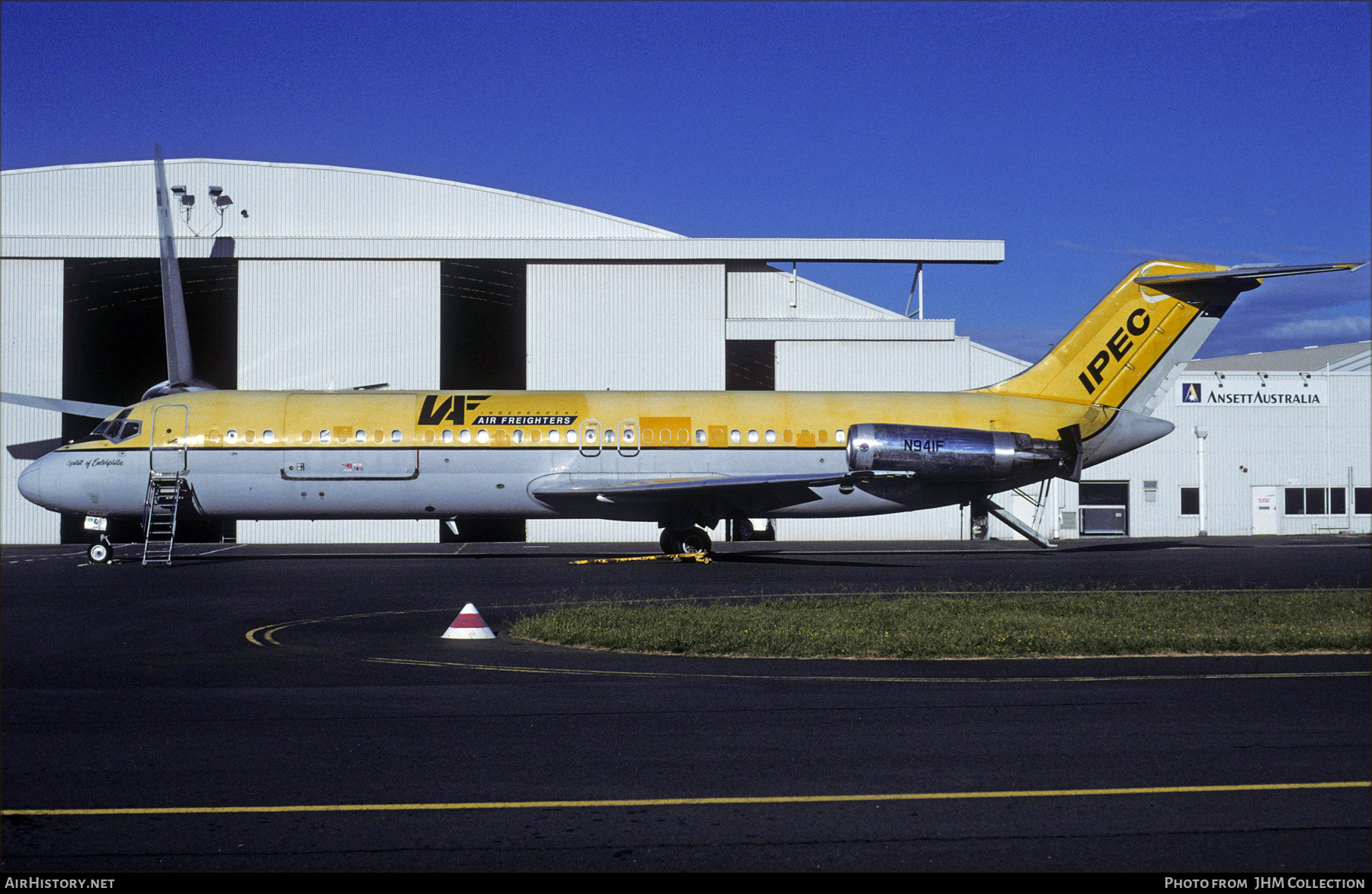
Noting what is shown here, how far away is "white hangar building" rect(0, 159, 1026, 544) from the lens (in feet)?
132

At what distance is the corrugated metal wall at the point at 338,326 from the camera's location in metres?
40.4

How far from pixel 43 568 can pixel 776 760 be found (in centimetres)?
2438

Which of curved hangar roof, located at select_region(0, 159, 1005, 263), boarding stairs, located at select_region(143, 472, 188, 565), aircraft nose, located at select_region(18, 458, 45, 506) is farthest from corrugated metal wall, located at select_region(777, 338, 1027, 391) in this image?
aircraft nose, located at select_region(18, 458, 45, 506)

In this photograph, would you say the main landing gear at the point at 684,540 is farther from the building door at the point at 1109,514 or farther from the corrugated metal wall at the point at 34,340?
the corrugated metal wall at the point at 34,340

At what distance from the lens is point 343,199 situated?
1624 inches

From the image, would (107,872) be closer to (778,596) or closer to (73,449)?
(778,596)

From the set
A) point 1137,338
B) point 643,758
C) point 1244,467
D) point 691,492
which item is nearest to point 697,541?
point 691,492

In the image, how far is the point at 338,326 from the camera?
133 ft

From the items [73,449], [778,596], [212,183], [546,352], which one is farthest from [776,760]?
[212,183]

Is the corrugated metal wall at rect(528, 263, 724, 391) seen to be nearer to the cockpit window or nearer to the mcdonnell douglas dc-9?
the mcdonnell douglas dc-9

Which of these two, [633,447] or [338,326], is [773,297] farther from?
[338,326]

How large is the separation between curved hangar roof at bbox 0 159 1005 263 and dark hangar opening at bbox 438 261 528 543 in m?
1.42

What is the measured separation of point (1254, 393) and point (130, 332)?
45156 mm

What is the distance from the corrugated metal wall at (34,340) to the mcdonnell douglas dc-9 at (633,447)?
1233 centimetres
